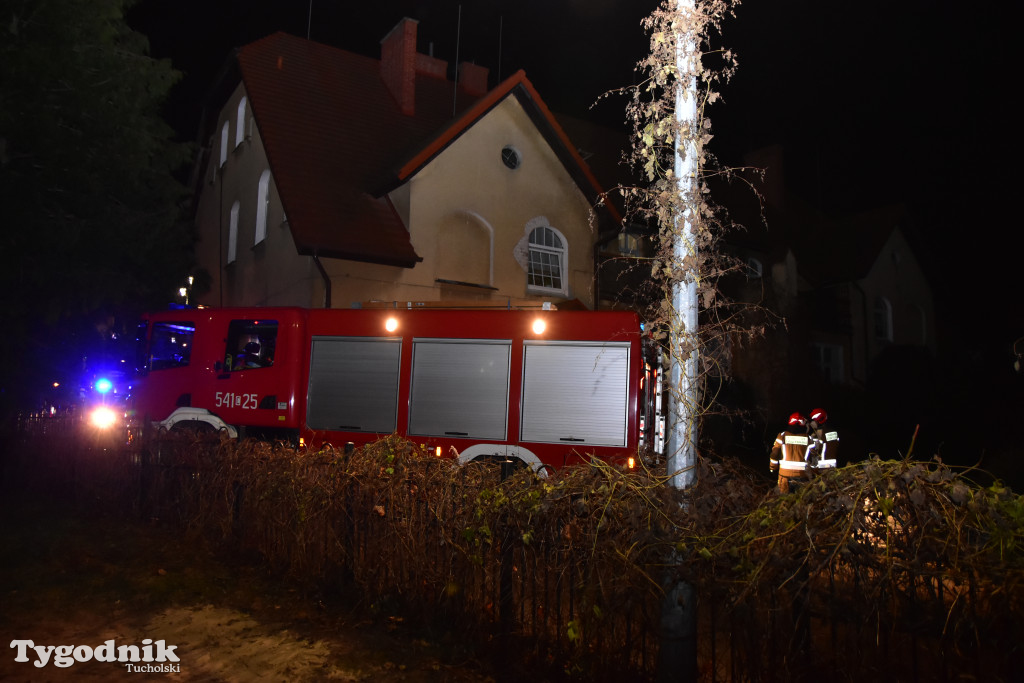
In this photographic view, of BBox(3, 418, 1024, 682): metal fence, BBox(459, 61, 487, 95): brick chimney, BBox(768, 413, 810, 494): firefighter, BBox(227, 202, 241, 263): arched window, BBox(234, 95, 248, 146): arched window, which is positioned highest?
BBox(459, 61, 487, 95): brick chimney

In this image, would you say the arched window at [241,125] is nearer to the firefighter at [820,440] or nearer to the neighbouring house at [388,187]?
the neighbouring house at [388,187]

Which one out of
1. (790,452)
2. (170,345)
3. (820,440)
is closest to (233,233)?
(170,345)

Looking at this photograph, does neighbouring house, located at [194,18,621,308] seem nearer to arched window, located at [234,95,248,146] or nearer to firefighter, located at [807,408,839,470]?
arched window, located at [234,95,248,146]

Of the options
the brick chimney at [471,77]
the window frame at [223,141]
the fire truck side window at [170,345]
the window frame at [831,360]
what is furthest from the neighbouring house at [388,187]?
the window frame at [831,360]

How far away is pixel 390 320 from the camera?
10.7 metres

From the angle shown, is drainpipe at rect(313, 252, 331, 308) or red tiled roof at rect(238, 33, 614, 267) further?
red tiled roof at rect(238, 33, 614, 267)

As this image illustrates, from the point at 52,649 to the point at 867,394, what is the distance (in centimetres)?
2649

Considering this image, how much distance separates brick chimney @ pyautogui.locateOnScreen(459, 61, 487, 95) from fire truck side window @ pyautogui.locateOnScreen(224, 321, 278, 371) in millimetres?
14002

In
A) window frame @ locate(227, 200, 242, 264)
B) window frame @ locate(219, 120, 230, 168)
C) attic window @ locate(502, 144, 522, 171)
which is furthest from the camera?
window frame @ locate(219, 120, 230, 168)

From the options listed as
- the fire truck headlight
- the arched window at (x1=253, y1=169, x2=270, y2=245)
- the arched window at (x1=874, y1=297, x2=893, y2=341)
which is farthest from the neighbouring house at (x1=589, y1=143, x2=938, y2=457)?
the fire truck headlight

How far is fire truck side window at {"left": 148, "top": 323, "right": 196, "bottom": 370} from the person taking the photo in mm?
11117

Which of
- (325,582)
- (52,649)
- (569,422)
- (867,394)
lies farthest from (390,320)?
(867,394)

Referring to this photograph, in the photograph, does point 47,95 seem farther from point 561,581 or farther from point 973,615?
point 973,615

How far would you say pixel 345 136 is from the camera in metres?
17.8
